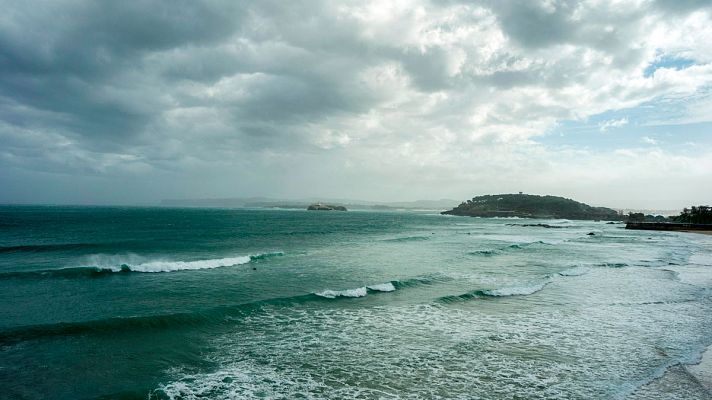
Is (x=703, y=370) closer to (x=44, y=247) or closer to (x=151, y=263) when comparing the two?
(x=151, y=263)

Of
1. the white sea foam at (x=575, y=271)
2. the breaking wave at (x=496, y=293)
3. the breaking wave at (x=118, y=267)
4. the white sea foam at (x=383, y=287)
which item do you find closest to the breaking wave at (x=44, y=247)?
the breaking wave at (x=118, y=267)

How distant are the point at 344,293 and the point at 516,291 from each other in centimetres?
978

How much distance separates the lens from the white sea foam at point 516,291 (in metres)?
20.7

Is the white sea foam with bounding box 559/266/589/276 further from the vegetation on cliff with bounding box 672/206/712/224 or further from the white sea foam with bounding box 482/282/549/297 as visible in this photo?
the vegetation on cliff with bounding box 672/206/712/224

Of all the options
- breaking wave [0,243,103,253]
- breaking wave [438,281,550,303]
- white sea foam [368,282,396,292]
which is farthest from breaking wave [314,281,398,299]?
breaking wave [0,243,103,253]

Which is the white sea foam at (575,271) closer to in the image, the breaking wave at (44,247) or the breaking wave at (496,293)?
the breaking wave at (496,293)

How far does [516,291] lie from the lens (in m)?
21.4

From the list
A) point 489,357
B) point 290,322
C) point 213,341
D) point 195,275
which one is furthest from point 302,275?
point 489,357

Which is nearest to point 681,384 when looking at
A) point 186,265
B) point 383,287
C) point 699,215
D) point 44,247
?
point 383,287

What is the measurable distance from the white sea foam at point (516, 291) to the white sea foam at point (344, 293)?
669 cm

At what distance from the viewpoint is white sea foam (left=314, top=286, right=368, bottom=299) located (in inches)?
779

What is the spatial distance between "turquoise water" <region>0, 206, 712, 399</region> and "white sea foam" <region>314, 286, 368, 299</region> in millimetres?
112

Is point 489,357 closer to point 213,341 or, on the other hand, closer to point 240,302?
point 213,341

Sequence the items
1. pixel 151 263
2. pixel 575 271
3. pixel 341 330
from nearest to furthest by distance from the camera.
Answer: pixel 341 330 → pixel 575 271 → pixel 151 263
